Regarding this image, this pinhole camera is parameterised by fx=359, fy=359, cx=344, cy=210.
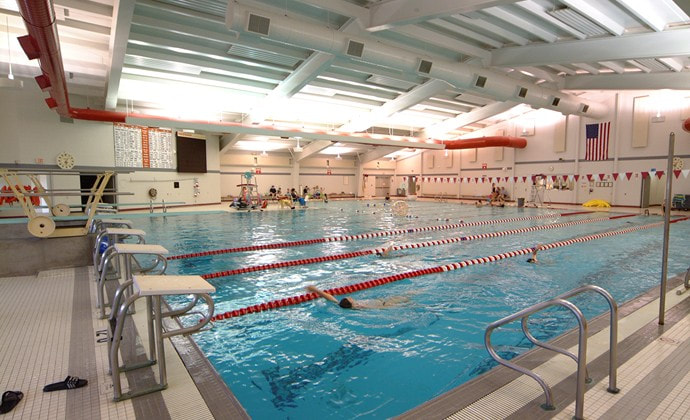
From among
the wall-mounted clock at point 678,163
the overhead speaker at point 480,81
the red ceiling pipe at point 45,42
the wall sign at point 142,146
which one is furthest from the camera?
the wall sign at point 142,146

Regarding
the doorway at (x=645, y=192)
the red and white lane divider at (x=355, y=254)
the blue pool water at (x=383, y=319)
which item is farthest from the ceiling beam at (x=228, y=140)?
the doorway at (x=645, y=192)

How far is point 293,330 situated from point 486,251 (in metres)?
5.27


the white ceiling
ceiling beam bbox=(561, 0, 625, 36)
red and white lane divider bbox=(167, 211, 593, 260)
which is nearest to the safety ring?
red and white lane divider bbox=(167, 211, 593, 260)

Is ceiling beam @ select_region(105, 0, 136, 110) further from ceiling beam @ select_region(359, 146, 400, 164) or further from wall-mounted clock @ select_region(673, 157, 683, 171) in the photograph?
ceiling beam @ select_region(359, 146, 400, 164)

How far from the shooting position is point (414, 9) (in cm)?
720

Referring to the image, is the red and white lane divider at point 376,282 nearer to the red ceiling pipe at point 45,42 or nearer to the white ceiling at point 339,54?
the red ceiling pipe at point 45,42

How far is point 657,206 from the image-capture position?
725 inches

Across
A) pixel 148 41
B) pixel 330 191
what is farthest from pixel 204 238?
pixel 330 191

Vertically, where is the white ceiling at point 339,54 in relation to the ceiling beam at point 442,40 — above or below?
below

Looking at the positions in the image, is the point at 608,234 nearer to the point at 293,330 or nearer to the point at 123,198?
the point at 293,330

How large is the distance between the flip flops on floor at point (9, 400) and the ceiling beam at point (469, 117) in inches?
709

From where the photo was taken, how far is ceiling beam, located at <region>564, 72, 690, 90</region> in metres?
11.9

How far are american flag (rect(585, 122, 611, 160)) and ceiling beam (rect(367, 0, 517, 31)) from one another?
1545 cm

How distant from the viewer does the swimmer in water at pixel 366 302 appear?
14.1 ft
